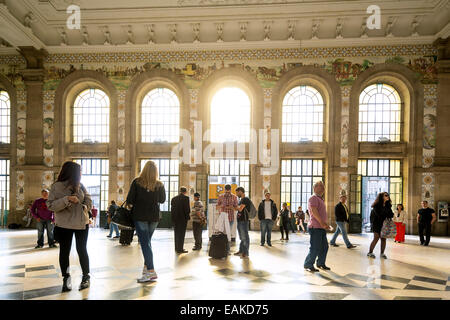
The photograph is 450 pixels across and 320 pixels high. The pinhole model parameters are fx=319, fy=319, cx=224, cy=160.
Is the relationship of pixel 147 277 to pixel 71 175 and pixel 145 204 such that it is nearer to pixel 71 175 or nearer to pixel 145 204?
pixel 145 204

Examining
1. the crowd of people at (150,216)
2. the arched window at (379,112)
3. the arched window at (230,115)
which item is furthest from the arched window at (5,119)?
the arched window at (379,112)

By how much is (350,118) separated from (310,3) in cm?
595

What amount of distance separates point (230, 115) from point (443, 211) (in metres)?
11.6

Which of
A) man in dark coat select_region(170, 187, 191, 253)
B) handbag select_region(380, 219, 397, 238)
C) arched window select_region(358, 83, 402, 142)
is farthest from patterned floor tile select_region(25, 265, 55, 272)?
arched window select_region(358, 83, 402, 142)

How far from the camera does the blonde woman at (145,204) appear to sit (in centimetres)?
576

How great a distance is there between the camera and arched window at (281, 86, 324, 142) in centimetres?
1728

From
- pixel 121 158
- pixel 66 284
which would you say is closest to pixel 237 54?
pixel 121 158

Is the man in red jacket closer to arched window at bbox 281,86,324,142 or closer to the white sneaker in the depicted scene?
the white sneaker

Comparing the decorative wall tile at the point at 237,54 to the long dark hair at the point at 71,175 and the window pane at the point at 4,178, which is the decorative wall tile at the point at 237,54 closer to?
the window pane at the point at 4,178

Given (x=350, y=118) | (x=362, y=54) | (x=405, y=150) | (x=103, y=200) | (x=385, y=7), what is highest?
(x=385, y=7)

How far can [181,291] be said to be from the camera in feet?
17.4

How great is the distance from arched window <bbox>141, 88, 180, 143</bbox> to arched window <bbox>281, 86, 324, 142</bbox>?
19.6 ft

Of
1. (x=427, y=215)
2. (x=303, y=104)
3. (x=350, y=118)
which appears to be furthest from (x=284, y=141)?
(x=427, y=215)
